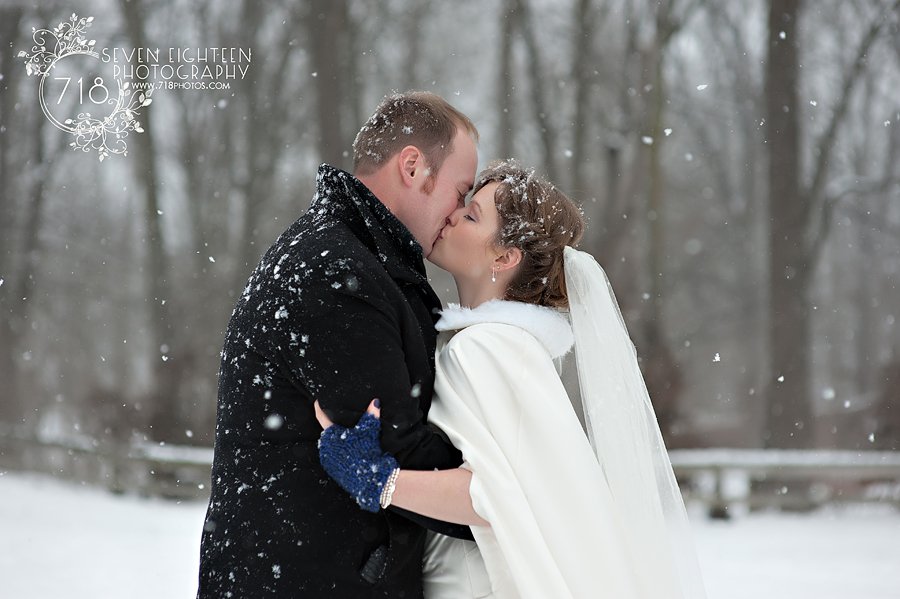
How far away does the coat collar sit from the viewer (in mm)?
2121

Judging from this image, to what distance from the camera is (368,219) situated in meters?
2.13

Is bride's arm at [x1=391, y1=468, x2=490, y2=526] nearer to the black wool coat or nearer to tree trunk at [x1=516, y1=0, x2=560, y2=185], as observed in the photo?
the black wool coat

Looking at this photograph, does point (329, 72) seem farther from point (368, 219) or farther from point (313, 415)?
point (313, 415)

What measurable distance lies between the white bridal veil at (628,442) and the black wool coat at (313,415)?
421 mm

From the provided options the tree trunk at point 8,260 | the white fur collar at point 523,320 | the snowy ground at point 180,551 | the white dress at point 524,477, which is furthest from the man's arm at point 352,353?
the tree trunk at point 8,260

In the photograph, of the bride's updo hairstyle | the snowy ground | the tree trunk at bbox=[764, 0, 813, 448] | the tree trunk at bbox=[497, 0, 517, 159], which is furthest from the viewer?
the tree trunk at bbox=[497, 0, 517, 159]

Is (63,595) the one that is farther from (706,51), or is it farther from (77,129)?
(706,51)

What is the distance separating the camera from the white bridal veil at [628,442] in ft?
7.34

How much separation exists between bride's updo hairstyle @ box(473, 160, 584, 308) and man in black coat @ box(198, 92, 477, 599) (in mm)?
347

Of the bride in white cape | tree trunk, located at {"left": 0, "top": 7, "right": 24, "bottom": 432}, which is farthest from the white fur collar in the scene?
tree trunk, located at {"left": 0, "top": 7, "right": 24, "bottom": 432}

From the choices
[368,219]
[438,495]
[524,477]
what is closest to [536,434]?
[524,477]

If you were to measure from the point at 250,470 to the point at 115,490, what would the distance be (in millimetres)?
7704

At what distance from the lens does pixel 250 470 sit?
2.03 m

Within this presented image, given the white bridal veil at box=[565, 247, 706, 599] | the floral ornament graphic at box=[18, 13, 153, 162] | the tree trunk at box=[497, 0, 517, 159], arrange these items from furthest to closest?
the tree trunk at box=[497, 0, 517, 159] → the floral ornament graphic at box=[18, 13, 153, 162] → the white bridal veil at box=[565, 247, 706, 599]
